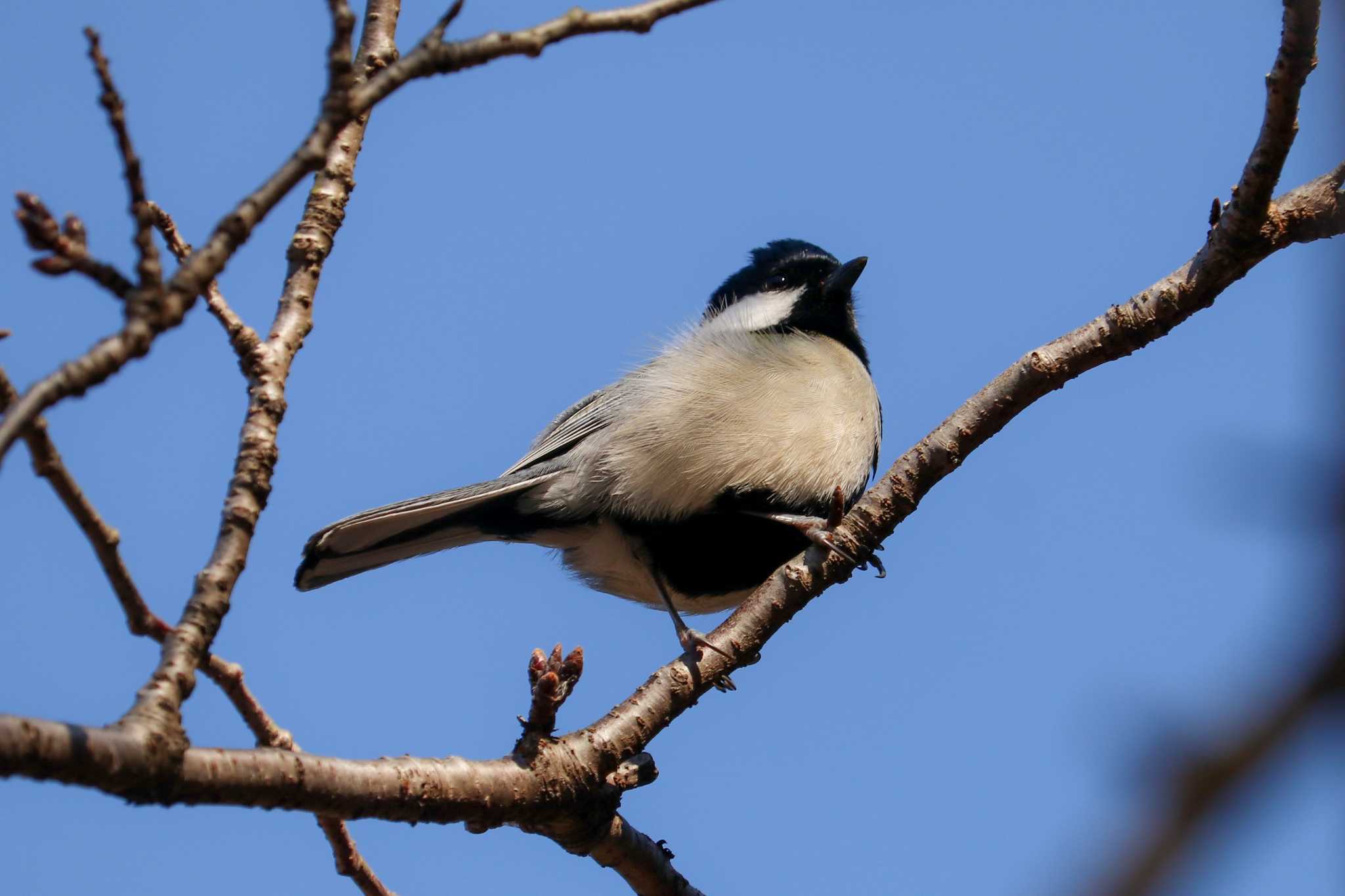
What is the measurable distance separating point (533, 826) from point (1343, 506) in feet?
9.90

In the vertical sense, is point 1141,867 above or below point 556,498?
below

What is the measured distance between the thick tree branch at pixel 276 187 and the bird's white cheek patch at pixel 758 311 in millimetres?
4030

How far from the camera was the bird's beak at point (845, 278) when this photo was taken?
6.79 meters

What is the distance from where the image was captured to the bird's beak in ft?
22.3

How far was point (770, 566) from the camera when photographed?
577 centimetres

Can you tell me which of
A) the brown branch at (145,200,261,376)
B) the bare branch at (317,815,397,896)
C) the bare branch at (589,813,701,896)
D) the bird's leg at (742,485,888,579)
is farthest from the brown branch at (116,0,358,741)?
the bird's leg at (742,485,888,579)

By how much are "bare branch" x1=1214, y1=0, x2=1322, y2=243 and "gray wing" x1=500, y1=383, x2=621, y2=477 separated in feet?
9.44

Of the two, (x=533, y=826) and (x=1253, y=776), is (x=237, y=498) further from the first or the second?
(x=1253, y=776)

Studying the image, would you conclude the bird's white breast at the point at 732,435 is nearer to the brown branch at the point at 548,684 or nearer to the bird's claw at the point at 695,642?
the bird's claw at the point at 695,642

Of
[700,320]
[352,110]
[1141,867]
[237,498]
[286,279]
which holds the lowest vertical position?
[1141,867]

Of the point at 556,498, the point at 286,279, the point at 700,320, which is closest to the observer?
the point at 286,279

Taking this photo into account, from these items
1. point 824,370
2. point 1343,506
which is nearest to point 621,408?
point 824,370

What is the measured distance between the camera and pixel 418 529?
5586mm

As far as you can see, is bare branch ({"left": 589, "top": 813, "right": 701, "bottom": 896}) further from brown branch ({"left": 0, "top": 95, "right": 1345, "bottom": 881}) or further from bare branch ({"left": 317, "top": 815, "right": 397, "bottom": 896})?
bare branch ({"left": 317, "top": 815, "right": 397, "bottom": 896})
